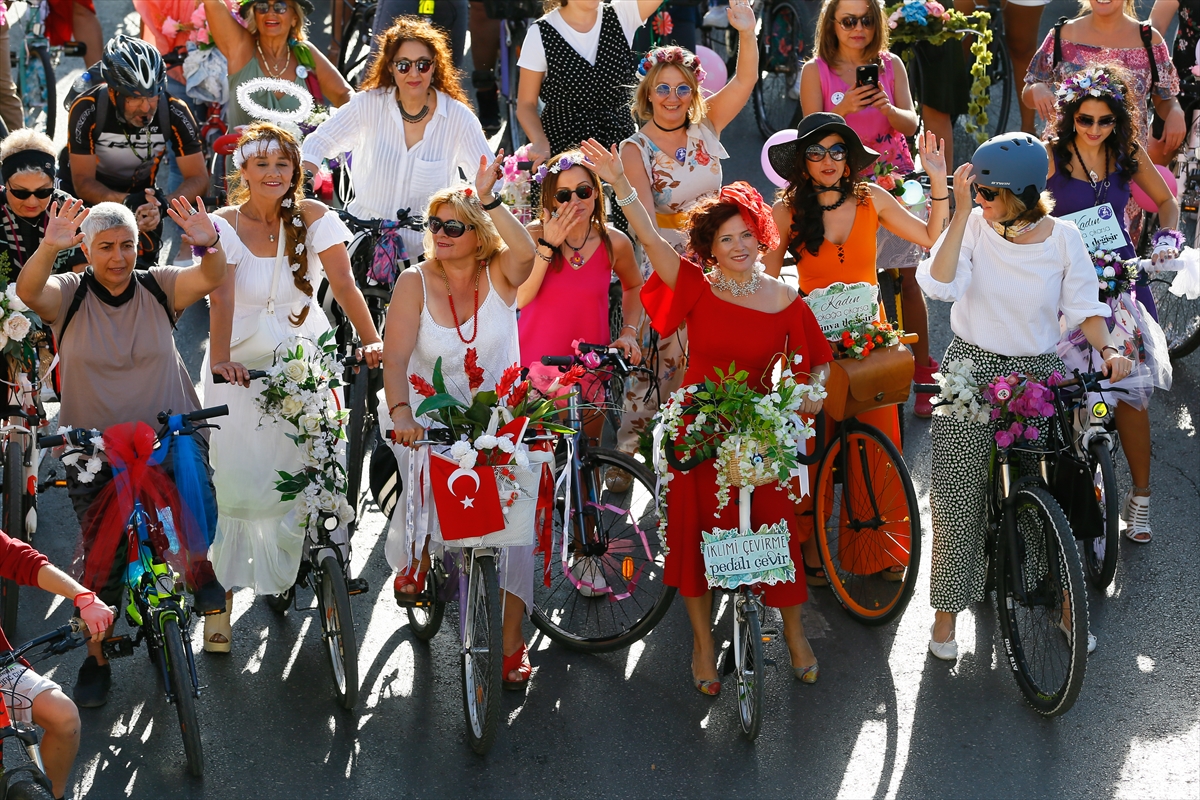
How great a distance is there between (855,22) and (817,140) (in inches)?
70.0

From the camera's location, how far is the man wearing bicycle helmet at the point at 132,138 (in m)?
7.53

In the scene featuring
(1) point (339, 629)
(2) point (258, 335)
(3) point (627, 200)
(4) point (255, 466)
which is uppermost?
(3) point (627, 200)

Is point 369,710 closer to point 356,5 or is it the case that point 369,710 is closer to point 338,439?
point 338,439

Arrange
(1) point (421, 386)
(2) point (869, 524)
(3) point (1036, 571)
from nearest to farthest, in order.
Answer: (1) point (421, 386), (3) point (1036, 571), (2) point (869, 524)

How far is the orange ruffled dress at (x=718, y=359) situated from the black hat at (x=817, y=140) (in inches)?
37.1

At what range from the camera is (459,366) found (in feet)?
19.2

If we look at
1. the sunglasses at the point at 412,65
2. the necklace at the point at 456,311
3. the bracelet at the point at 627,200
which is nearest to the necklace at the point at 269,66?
the sunglasses at the point at 412,65

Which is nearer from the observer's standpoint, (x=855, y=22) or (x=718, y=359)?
(x=718, y=359)

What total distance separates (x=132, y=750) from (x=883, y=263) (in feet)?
15.1

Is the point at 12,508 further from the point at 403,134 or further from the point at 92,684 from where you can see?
the point at 403,134

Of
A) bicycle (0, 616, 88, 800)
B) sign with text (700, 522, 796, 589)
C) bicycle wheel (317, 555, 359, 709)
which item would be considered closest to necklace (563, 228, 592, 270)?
sign with text (700, 522, 796, 589)

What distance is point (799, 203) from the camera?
20.9 feet

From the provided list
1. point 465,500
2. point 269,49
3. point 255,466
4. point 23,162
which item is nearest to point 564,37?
point 269,49

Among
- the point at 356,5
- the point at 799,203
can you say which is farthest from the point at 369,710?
the point at 356,5
